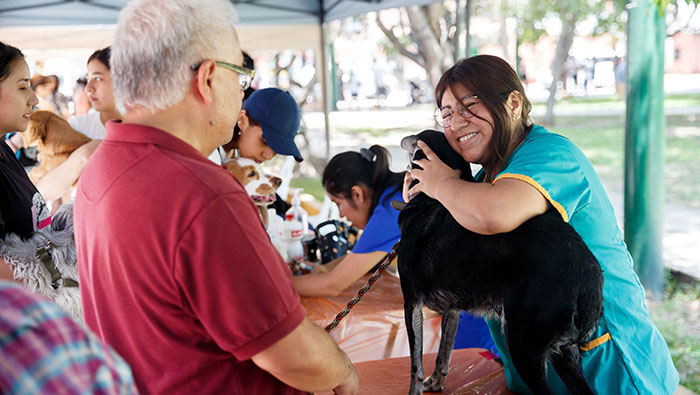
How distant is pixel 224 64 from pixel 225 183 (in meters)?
0.30

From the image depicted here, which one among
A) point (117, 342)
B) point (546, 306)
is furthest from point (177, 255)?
point (546, 306)

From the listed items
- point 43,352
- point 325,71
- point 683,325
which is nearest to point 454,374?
point 43,352

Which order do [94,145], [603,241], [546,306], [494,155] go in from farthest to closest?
1. [94,145]
2. [494,155]
3. [603,241]
4. [546,306]

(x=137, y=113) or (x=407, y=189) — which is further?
(x=407, y=189)

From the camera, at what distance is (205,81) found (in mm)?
1269

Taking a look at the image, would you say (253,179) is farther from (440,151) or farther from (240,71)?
(240,71)

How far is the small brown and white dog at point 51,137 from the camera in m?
4.29

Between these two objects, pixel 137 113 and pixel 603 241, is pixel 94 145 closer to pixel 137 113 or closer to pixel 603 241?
pixel 137 113

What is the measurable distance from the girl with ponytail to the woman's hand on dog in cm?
101

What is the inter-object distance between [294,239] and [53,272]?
210cm

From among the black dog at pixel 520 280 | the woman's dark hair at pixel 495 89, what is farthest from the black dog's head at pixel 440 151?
the woman's dark hair at pixel 495 89

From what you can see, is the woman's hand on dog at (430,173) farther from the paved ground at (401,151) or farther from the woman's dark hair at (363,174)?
the paved ground at (401,151)

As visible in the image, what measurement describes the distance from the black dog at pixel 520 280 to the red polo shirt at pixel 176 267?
803 millimetres

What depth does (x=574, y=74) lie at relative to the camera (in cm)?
3238
